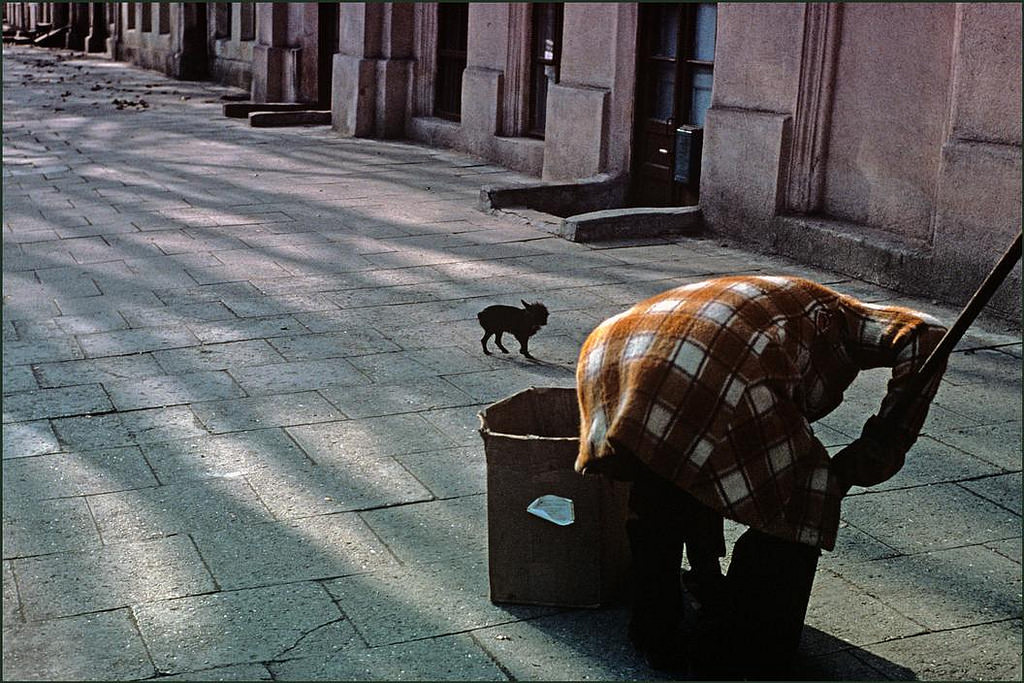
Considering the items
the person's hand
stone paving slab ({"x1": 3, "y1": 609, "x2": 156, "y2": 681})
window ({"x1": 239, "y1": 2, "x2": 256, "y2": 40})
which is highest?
window ({"x1": 239, "y1": 2, "x2": 256, "y2": 40})

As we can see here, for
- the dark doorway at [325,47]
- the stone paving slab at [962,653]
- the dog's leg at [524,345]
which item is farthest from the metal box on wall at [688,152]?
the dark doorway at [325,47]

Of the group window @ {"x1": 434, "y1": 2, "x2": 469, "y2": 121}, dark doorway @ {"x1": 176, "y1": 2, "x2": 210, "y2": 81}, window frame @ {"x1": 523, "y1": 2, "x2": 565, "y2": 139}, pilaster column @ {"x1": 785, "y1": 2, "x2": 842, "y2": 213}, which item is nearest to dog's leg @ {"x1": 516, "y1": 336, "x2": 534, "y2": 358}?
pilaster column @ {"x1": 785, "y1": 2, "x2": 842, "y2": 213}

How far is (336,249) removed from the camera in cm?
938

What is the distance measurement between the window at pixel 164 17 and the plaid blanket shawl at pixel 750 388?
1084 inches

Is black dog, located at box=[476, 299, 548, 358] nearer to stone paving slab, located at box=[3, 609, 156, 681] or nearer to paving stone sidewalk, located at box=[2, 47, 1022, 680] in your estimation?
paving stone sidewalk, located at box=[2, 47, 1022, 680]

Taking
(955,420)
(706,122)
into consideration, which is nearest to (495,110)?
(706,122)

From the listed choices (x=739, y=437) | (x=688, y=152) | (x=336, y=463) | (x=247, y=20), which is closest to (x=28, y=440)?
(x=336, y=463)

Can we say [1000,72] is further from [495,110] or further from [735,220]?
[495,110]

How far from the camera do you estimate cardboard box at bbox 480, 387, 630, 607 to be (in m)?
3.72

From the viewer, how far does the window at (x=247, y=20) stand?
2343 cm

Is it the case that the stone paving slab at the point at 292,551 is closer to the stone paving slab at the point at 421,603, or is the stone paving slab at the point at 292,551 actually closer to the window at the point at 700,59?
the stone paving slab at the point at 421,603

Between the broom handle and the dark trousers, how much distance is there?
461 millimetres

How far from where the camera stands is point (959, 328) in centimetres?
311

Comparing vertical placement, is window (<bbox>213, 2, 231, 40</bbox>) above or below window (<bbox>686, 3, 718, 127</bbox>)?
above
